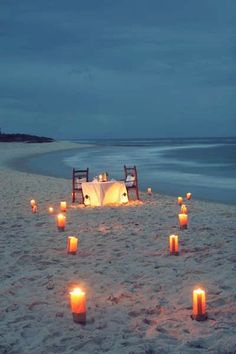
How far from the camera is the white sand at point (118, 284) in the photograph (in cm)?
380

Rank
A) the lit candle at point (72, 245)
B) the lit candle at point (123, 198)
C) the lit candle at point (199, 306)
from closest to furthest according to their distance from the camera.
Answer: the lit candle at point (199, 306) < the lit candle at point (72, 245) < the lit candle at point (123, 198)

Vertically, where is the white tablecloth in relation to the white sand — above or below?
above

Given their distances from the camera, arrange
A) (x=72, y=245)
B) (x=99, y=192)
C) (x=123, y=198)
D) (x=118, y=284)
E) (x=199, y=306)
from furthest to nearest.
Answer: (x=123, y=198), (x=99, y=192), (x=72, y=245), (x=118, y=284), (x=199, y=306)

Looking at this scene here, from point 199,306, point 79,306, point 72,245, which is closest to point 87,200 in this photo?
point 72,245

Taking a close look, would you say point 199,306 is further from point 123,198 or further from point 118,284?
point 123,198

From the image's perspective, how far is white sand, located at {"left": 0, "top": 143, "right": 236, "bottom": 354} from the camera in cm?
380

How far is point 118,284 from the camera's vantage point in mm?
5211

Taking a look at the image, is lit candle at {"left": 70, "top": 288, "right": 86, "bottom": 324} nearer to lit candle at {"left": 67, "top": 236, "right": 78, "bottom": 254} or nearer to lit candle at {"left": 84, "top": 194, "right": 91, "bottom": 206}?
lit candle at {"left": 67, "top": 236, "right": 78, "bottom": 254}

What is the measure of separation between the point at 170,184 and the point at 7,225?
12.3m

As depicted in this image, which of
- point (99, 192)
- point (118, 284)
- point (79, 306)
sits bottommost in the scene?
point (118, 284)

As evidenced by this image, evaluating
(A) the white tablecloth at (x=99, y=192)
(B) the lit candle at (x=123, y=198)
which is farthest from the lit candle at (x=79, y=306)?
(B) the lit candle at (x=123, y=198)

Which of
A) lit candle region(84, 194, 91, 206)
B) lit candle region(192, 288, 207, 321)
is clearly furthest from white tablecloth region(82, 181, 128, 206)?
lit candle region(192, 288, 207, 321)

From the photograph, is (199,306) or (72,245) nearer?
(199,306)

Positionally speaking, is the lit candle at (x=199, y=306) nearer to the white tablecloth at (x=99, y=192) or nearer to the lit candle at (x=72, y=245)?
the lit candle at (x=72, y=245)
